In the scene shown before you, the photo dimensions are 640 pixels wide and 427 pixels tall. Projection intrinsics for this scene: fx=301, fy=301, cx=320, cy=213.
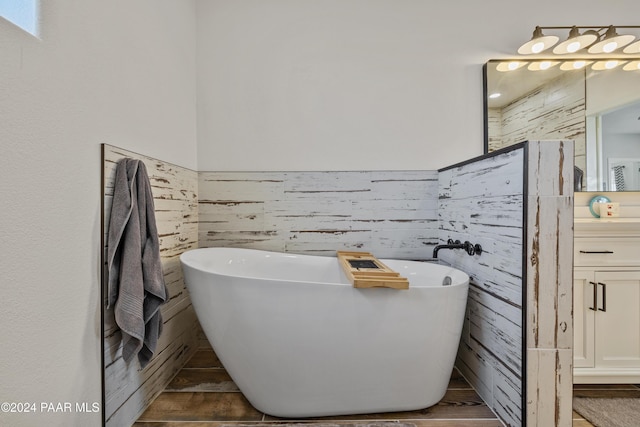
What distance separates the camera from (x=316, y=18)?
6.84 feet

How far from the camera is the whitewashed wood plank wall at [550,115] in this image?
2.00 metres

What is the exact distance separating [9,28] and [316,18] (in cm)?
176

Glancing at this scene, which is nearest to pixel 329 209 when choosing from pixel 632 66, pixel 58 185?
pixel 58 185

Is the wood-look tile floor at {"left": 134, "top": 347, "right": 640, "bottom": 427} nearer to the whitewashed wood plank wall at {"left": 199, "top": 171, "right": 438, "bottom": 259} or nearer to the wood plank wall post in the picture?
the wood plank wall post

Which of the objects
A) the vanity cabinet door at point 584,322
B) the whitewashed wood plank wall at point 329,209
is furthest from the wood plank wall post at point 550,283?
the whitewashed wood plank wall at point 329,209

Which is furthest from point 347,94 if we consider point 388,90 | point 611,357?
point 611,357

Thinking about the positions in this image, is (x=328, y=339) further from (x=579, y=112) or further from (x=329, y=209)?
(x=579, y=112)

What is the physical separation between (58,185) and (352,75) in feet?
5.85

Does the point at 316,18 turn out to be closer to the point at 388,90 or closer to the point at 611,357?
the point at 388,90

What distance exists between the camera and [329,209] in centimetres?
210

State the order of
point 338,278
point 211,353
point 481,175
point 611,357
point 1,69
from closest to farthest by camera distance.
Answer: point 1,69 < point 481,175 < point 611,357 < point 338,278 < point 211,353

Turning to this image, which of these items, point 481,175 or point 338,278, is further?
point 338,278

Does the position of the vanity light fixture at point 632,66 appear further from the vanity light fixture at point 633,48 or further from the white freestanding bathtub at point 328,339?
the white freestanding bathtub at point 328,339

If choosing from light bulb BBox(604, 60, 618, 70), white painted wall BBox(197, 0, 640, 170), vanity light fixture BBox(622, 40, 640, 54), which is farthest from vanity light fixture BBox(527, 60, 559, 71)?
vanity light fixture BBox(622, 40, 640, 54)
